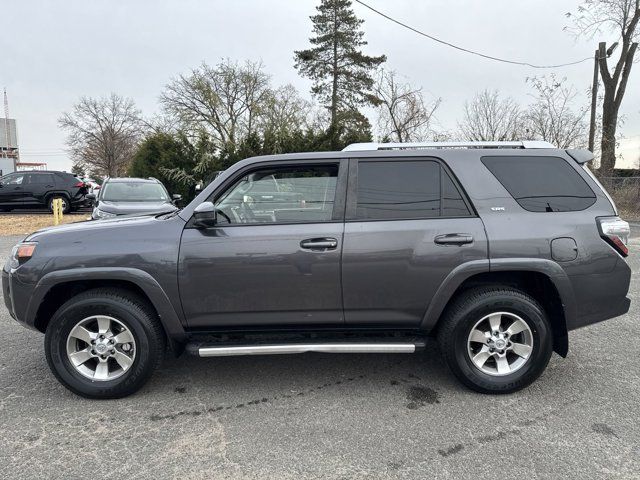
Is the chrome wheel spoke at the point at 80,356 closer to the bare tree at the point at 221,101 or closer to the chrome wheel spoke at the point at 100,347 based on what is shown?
the chrome wheel spoke at the point at 100,347

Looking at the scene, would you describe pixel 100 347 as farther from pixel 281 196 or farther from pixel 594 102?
pixel 594 102

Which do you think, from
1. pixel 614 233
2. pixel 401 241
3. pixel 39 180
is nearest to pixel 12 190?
pixel 39 180

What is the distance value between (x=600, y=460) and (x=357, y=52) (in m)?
32.5

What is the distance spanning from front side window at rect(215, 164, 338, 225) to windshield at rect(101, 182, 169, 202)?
7744 millimetres

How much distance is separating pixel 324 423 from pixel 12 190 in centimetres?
1833

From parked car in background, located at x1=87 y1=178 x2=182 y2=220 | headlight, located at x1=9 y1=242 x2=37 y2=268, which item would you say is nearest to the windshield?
parked car in background, located at x1=87 y1=178 x2=182 y2=220

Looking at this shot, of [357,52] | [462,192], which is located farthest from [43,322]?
[357,52]

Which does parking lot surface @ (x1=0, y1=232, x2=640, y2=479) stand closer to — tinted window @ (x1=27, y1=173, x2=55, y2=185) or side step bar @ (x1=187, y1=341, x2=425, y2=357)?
side step bar @ (x1=187, y1=341, x2=425, y2=357)

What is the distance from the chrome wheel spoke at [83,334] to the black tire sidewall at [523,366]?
8.79 feet

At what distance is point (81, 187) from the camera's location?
17328 mm

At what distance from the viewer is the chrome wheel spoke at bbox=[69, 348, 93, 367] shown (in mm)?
3371

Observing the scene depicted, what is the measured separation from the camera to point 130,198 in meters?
10.5

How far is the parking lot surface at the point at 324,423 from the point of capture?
8.44 ft

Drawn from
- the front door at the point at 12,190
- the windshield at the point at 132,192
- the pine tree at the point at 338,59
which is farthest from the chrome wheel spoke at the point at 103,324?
the pine tree at the point at 338,59
